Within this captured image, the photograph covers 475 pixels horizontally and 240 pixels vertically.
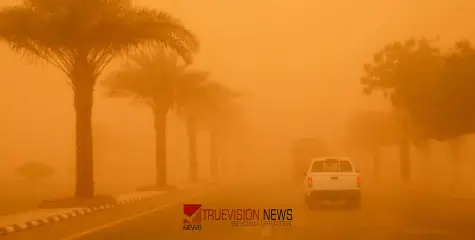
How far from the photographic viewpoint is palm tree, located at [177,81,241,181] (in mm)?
44459

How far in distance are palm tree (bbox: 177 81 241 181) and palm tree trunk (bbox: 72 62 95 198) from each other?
47.2 feet

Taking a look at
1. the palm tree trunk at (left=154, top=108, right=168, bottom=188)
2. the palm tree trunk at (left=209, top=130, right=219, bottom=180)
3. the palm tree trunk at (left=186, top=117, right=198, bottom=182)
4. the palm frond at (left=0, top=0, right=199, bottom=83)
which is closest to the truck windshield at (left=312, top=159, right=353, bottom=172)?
the palm frond at (left=0, top=0, right=199, bottom=83)

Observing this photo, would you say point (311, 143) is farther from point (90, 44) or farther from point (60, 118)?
point (60, 118)

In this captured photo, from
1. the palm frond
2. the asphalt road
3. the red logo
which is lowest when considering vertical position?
the asphalt road

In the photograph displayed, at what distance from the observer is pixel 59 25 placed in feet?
86.8

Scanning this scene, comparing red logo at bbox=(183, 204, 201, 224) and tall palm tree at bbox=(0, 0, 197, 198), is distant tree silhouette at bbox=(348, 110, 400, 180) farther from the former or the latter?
red logo at bbox=(183, 204, 201, 224)

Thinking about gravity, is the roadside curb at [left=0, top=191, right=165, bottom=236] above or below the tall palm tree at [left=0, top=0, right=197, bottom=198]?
below

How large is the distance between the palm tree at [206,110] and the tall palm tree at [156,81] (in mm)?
1129

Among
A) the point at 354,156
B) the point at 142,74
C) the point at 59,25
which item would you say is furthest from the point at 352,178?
the point at 354,156

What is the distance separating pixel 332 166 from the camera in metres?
27.3

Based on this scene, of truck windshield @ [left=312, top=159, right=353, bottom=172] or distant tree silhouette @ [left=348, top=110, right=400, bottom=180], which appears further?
distant tree silhouette @ [left=348, top=110, right=400, bottom=180]

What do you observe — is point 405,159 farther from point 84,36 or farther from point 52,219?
point 52,219

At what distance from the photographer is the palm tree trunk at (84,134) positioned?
93.1 ft

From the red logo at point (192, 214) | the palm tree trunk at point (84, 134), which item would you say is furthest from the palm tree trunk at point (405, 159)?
the red logo at point (192, 214)
